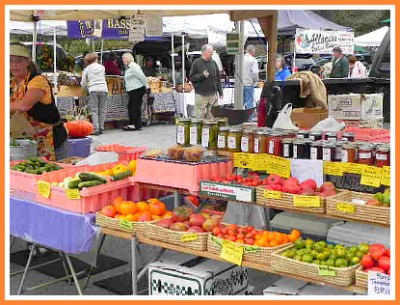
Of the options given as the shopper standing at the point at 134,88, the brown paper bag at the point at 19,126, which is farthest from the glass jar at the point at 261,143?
the shopper standing at the point at 134,88

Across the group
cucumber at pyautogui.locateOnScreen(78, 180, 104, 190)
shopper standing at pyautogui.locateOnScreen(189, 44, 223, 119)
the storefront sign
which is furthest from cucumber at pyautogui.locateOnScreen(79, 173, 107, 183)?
the storefront sign

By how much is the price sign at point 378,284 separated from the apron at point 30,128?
3.57m

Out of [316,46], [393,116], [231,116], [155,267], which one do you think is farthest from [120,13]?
[316,46]

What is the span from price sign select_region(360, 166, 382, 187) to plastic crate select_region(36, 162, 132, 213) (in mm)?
1738

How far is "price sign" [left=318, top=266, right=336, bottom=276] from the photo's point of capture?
3.16 meters

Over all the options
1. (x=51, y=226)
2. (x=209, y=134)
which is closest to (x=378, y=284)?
(x=209, y=134)

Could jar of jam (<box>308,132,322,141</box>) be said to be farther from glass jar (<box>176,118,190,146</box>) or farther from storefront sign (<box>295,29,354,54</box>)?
storefront sign (<box>295,29,354,54</box>)

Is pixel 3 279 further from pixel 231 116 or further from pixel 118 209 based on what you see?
pixel 231 116

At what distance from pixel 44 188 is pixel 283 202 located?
178 centimetres

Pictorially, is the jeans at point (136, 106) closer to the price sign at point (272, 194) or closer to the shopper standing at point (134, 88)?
the shopper standing at point (134, 88)

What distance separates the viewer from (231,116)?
24.0ft

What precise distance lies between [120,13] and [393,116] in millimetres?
5079

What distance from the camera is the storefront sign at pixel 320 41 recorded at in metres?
14.2

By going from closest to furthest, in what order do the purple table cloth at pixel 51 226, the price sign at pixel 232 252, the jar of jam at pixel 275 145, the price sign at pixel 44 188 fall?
the price sign at pixel 232 252 < the purple table cloth at pixel 51 226 < the jar of jam at pixel 275 145 < the price sign at pixel 44 188
